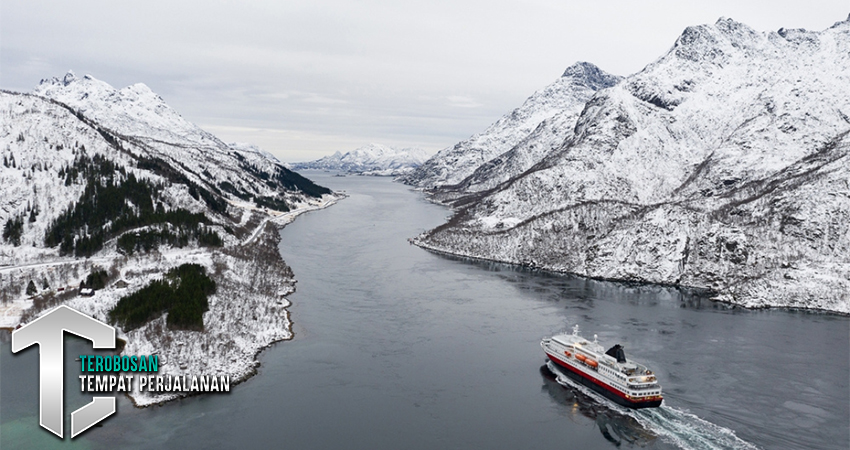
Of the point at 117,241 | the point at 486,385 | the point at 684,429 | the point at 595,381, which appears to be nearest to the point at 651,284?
the point at 595,381

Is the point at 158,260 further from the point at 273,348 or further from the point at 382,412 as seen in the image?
the point at 382,412

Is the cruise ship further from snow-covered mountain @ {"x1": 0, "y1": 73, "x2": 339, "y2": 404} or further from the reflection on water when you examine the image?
snow-covered mountain @ {"x1": 0, "y1": 73, "x2": 339, "y2": 404}

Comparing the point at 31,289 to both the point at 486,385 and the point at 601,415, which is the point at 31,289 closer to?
the point at 486,385

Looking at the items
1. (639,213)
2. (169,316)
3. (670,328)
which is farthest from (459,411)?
(639,213)

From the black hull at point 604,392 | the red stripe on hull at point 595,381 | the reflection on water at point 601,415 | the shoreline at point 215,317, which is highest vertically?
the shoreline at point 215,317

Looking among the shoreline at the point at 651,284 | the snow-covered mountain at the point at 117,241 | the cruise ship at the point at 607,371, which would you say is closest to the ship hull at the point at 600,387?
the cruise ship at the point at 607,371

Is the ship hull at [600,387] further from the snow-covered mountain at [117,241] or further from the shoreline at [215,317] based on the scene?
the snow-covered mountain at [117,241]
